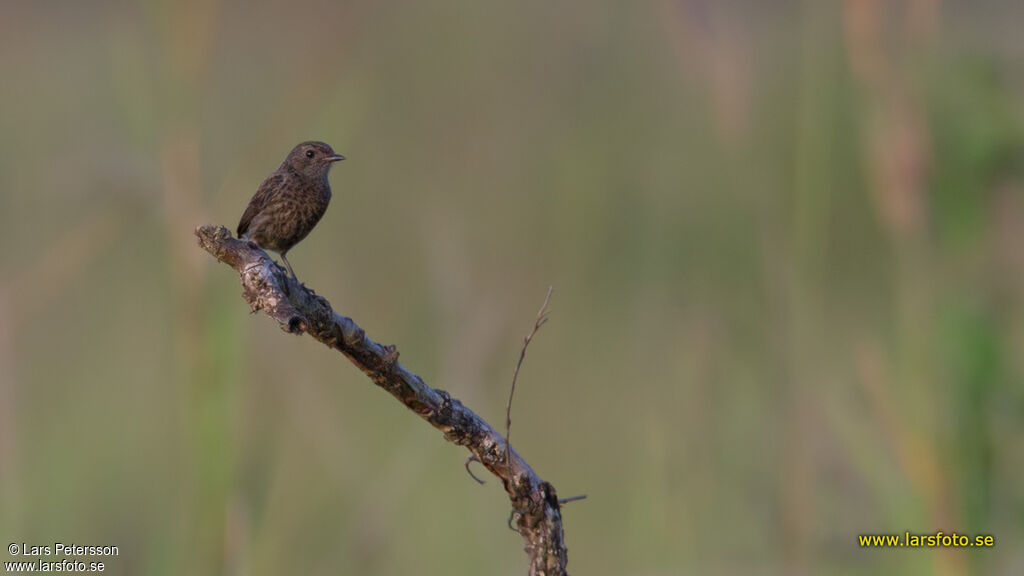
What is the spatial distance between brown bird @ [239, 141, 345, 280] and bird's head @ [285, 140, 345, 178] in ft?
0.22

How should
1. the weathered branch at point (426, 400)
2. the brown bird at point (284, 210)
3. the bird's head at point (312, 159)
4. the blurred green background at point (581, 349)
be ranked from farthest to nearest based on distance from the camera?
the bird's head at point (312, 159), the brown bird at point (284, 210), the blurred green background at point (581, 349), the weathered branch at point (426, 400)

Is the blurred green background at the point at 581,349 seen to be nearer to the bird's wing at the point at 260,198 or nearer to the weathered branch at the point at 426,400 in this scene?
the bird's wing at the point at 260,198

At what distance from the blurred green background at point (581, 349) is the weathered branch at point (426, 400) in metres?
0.83

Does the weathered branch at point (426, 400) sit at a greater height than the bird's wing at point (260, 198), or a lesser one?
lesser

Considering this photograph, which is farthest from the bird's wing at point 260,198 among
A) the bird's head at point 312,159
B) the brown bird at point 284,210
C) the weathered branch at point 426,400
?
the weathered branch at point 426,400

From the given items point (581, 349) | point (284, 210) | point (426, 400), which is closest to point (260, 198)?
point (284, 210)

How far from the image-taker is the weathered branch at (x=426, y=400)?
2.05 m

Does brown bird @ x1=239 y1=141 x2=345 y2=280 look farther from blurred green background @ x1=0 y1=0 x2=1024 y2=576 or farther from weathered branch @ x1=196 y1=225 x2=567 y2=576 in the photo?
weathered branch @ x1=196 y1=225 x2=567 y2=576

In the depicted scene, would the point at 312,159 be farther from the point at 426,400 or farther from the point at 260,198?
the point at 426,400

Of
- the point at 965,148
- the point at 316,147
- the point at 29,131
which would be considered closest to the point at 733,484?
the point at 965,148

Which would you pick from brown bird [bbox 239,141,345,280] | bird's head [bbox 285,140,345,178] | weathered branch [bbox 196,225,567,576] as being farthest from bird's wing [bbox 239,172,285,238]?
weathered branch [bbox 196,225,567,576]

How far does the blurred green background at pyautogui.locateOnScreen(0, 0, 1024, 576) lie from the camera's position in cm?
316

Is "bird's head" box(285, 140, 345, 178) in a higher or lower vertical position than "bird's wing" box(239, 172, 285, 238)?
higher

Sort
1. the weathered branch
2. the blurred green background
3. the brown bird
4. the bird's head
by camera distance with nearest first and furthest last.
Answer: the weathered branch < the blurred green background < the brown bird < the bird's head
